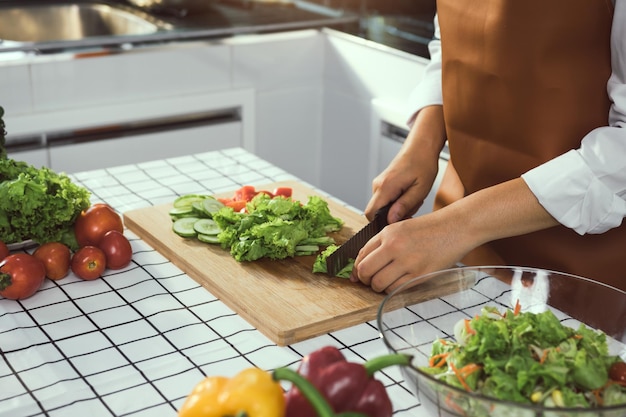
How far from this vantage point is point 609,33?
1524 mm

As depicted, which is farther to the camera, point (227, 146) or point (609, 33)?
point (227, 146)

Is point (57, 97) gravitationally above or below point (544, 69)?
below

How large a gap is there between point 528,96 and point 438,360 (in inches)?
26.3

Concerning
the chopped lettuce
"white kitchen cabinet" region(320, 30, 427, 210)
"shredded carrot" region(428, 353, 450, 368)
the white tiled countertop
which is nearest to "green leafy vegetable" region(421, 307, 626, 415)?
"shredded carrot" region(428, 353, 450, 368)

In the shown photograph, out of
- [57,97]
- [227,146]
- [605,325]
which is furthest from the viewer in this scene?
[227,146]

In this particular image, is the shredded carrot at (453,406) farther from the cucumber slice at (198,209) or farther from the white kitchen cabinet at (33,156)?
the white kitchen cabinet at (33,156)

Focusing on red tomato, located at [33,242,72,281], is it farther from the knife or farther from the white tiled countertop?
the knife

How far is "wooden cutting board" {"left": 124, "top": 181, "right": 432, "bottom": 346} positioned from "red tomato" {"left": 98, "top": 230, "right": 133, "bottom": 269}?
0.30 feet

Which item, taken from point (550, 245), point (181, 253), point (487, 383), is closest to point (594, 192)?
point (550, 245)

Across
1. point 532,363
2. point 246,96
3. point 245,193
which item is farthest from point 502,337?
point 246,96

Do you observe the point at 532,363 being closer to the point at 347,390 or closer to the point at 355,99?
the point at 347,390

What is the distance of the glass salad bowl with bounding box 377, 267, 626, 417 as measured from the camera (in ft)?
3.15

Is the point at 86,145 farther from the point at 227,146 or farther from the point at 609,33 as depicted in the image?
the point at 609,33

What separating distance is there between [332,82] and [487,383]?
2.18m
